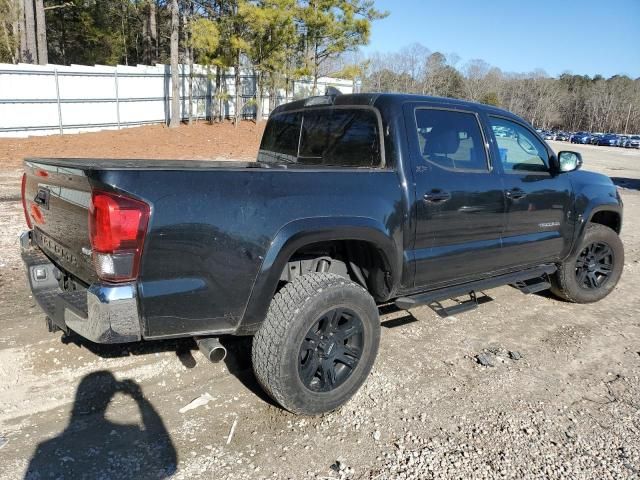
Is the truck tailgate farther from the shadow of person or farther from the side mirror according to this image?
the side mirror

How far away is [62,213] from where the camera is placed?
2832mm

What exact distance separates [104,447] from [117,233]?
119 cm

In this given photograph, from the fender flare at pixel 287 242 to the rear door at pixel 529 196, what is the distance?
5.10 feet

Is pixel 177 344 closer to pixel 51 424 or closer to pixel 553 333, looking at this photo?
pixel 51 424

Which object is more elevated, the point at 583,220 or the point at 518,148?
the point at 518,148

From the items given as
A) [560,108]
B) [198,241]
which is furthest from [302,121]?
[560,108]

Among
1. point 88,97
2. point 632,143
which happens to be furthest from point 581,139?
point 88,97

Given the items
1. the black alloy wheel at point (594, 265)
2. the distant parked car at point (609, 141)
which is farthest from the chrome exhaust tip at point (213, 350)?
the distant parked car at point (609, 141)

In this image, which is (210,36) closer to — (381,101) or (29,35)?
(29,35)

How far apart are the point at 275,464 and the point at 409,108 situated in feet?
7.88

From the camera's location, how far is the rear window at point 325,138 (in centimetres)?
344

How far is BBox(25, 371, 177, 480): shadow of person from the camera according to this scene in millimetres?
2463

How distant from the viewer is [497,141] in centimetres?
403

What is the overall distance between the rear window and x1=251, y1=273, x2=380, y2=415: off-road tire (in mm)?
931
